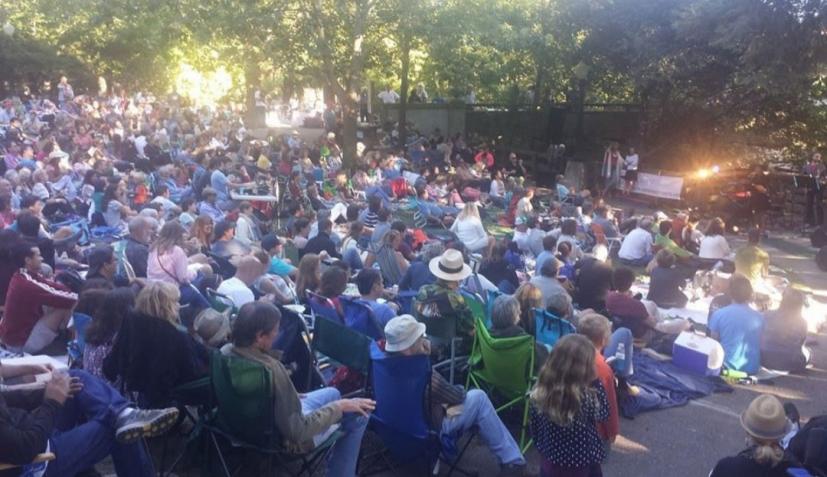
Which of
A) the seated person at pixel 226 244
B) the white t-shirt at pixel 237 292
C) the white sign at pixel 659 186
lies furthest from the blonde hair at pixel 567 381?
the white sign at pixel 659 186

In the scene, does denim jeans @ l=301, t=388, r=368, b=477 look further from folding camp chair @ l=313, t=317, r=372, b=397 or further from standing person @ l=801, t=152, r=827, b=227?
standing person @ l=801, t=152, r=827, b=227

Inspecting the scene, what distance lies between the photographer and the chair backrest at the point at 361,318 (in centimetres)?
587

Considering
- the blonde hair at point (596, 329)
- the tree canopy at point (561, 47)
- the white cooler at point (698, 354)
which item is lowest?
the white cooler at point (698, 354)

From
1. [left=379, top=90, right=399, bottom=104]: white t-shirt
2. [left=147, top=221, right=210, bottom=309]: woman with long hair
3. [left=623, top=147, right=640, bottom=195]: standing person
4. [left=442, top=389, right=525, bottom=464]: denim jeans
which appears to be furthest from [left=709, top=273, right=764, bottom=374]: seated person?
[left=379, top=90, right=399, bottom=104]: white t-shirt

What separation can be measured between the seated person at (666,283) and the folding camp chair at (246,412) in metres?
5.66

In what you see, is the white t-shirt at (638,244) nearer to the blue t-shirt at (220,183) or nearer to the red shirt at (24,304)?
the blue t-shirt at (220,183)

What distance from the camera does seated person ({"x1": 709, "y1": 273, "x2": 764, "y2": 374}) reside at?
712 centimetres

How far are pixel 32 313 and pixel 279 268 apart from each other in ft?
8.42

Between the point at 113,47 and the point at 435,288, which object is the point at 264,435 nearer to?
the point at 435,288

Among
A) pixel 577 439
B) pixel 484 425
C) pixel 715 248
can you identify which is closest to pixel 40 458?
pixel 484 425

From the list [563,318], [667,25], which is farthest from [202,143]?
[563,318]

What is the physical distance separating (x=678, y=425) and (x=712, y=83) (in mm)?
14801

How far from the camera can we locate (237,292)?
636 centimetres

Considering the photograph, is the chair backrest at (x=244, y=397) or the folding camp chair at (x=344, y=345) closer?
the chair backrest at (x=244, y=397)
